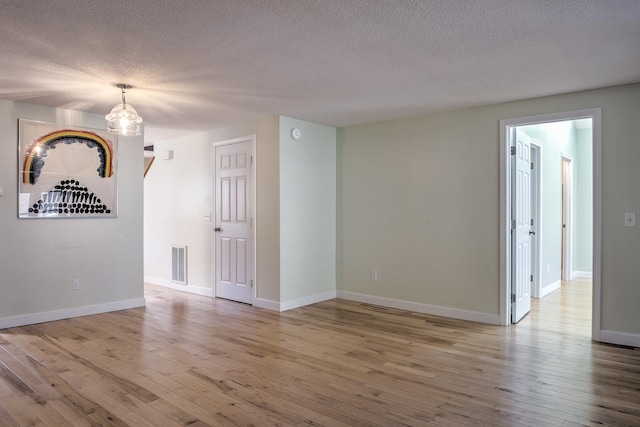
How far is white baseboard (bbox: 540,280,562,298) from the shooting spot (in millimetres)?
5900

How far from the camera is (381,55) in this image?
3078 millimetres

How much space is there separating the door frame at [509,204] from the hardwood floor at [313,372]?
0.90 feet

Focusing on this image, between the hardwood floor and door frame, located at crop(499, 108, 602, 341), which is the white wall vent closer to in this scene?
the hardwood floor

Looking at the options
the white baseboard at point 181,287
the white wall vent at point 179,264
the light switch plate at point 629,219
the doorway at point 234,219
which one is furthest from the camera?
the white wall vent at point 179,264

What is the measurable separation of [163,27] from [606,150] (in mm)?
3788

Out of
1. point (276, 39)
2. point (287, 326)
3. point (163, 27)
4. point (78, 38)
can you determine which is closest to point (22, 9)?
point (78, 38)

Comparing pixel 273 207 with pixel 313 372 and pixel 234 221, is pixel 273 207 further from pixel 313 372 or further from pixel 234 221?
pixel 313 372

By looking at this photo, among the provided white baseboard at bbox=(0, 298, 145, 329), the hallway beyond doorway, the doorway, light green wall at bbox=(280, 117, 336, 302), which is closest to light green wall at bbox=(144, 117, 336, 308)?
light green wall at bbox=(280, 117, 336, 302)

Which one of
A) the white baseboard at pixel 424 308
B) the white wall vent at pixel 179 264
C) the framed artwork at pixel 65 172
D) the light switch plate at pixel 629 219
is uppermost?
the framed artwork at pixel 65 172

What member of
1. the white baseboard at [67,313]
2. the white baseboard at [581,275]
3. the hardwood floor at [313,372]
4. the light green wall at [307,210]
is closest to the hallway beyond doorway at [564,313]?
the hardwood floor at [313,372]

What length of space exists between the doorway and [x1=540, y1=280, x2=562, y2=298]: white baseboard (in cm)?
391

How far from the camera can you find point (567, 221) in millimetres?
6996

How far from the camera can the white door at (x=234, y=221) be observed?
18.1 ft

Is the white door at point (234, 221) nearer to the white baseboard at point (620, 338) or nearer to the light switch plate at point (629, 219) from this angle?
the white baseboard at point (620, 338)
